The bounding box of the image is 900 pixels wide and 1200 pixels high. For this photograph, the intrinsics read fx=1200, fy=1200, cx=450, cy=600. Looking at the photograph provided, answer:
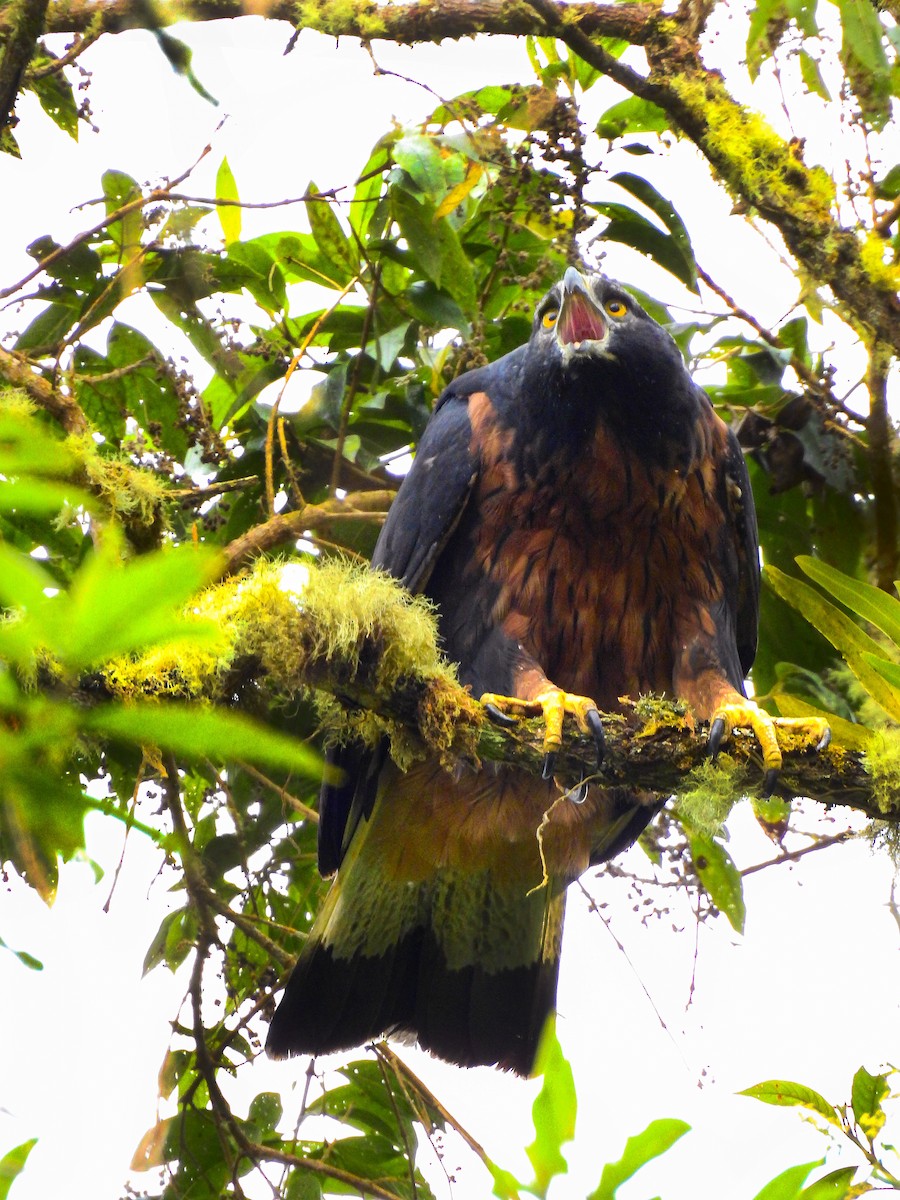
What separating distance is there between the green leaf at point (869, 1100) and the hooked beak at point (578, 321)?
6.49 ft

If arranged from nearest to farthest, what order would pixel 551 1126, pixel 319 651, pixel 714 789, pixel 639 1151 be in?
pixel 551 1126, pixel 639 1151, pixel 319 651, pixel 714 789

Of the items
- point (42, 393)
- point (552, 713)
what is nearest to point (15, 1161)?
point (552, 713)

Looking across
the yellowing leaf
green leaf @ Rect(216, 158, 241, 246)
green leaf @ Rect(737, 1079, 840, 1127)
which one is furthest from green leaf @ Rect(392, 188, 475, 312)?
green leaf @ Rect(737, 1079, 840, 1127)

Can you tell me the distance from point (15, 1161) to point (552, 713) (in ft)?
5.84

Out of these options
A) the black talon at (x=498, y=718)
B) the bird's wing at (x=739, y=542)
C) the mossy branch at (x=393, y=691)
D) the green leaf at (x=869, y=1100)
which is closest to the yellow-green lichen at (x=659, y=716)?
the mossy branch at (x=393, y=691)

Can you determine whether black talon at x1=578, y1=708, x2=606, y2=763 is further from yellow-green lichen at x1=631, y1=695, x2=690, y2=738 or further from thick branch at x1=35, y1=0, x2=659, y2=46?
thick branch at x1=35, y1=0, x2=659, y2=46

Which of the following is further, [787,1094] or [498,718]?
[787,1094]

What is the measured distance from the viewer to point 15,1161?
972 millimetres

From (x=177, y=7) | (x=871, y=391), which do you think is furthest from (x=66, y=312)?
(x=177, y=7)

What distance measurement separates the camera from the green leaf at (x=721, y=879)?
3.59 meters

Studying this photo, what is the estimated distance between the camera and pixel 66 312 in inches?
144

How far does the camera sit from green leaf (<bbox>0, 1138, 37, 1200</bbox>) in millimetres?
965

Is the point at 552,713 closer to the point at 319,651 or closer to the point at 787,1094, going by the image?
the point at 319,651

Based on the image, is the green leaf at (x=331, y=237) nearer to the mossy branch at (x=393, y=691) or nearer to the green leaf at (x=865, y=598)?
the mossy branch at (x=393, y=691)
